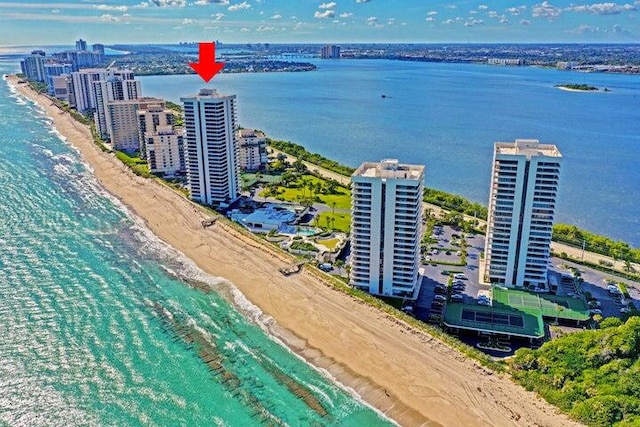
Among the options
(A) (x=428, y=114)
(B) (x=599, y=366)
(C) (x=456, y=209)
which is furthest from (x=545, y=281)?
(A) (x=428, y=114)

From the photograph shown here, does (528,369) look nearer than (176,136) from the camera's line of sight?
Yes

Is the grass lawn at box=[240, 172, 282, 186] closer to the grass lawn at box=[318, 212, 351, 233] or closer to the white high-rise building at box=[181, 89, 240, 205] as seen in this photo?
the white high-rise building at box=[181, 89, 240, 205]

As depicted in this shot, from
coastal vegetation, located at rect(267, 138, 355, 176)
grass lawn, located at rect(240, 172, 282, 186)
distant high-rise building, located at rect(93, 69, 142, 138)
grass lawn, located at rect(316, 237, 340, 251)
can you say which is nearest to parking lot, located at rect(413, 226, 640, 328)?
grass lawn, located at rect(316, 237, 340, 251)

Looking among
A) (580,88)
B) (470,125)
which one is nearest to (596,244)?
(470,125)

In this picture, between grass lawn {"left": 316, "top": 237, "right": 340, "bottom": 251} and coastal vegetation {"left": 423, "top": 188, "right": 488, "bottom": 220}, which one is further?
coastal vegetation {"left": 423, "top": 188, "right": 488, "bottom": 220}

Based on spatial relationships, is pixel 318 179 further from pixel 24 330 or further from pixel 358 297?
pixel 24 330

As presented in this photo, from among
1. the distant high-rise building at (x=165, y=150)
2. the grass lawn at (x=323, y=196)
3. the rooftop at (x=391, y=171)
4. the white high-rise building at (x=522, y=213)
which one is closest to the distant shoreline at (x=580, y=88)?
the grass lawn at (x=323, y=196)

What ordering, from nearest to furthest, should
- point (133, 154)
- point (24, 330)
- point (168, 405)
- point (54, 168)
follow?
point (168, 405) < point (24, 330) < point (54, 168) < point (133, 154)
